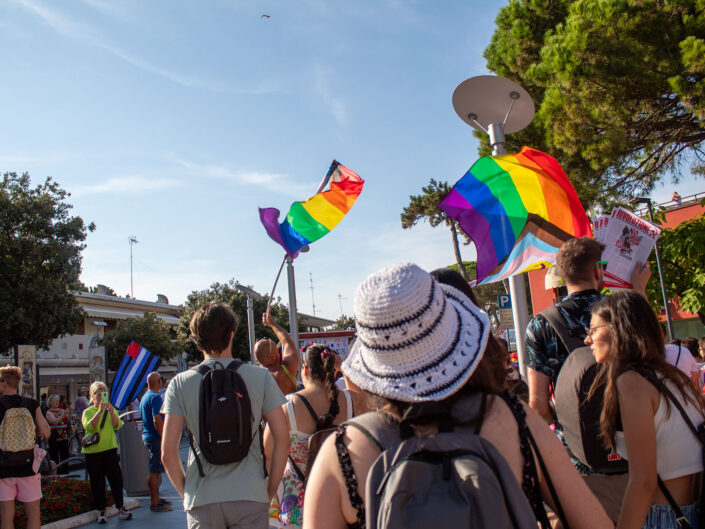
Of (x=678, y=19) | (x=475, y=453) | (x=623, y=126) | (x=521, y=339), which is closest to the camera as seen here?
(x=475, y=453)

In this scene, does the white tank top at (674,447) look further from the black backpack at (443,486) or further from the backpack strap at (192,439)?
the backpack strap at (192,439)

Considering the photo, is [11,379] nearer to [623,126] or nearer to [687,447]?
[687,447]

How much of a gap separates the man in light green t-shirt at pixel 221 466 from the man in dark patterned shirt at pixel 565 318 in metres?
1.38

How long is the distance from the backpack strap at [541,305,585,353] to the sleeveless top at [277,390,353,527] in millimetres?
1307

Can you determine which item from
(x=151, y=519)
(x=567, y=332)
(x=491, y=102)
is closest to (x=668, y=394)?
(x=567, y=332)

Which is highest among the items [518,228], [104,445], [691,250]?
[691,250]

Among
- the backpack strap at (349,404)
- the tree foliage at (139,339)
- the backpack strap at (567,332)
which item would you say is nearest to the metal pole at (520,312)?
the backpack strap at (349,404)

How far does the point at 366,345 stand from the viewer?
1538mm

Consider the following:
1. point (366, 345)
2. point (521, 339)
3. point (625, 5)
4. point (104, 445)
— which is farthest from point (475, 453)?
point (625, 5)

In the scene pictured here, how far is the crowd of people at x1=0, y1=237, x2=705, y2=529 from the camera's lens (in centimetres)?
130

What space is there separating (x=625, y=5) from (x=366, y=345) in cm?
1081

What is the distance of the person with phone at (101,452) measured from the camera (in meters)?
8.09

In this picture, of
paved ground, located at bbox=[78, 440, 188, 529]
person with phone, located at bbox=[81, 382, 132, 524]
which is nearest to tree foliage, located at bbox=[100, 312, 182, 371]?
paved ground, located at bbox=[78, 440, 188, 529]

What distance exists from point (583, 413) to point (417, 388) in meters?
1.28
